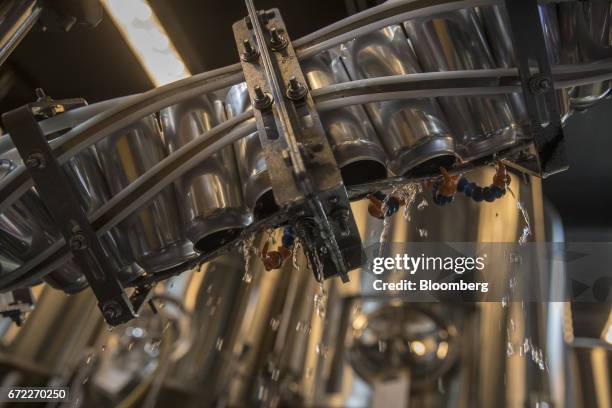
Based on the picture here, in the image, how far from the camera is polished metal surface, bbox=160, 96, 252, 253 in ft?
1.69

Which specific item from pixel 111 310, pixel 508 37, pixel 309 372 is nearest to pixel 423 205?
pixel 508 37

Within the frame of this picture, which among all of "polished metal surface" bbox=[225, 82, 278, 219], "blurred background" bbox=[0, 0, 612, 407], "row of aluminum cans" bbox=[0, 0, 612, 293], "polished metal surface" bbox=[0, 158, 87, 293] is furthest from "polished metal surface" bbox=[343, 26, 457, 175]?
"polished metal surface" bbox=[0, 158, 87, 293]

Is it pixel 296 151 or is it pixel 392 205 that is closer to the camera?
pixel 296 151

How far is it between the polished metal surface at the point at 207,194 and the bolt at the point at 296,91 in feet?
0.34

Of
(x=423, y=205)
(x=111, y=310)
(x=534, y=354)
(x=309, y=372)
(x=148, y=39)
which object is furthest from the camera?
(x=309, y=372)

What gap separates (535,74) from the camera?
1.57 feet

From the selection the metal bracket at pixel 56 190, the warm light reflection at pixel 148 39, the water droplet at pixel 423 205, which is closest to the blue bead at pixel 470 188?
the water droplet at pixel 423 205

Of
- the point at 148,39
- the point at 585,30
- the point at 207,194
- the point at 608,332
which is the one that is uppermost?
the point at 148,39

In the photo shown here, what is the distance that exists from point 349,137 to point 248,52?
0.12 meters

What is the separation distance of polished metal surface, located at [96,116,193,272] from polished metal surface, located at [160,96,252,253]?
0.01 meters

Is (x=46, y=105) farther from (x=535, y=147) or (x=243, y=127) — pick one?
(x=535, y=147)

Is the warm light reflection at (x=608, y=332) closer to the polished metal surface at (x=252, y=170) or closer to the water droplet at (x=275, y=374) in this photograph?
the polished metal surface at (x=252, y=170)

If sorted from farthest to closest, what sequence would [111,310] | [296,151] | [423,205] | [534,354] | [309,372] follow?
1. [309,372]
2. [534,354]
3. [423,205]
4. [111,310]
5. [296,151]

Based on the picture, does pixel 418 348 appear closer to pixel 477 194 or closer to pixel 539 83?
pixel 477 194
